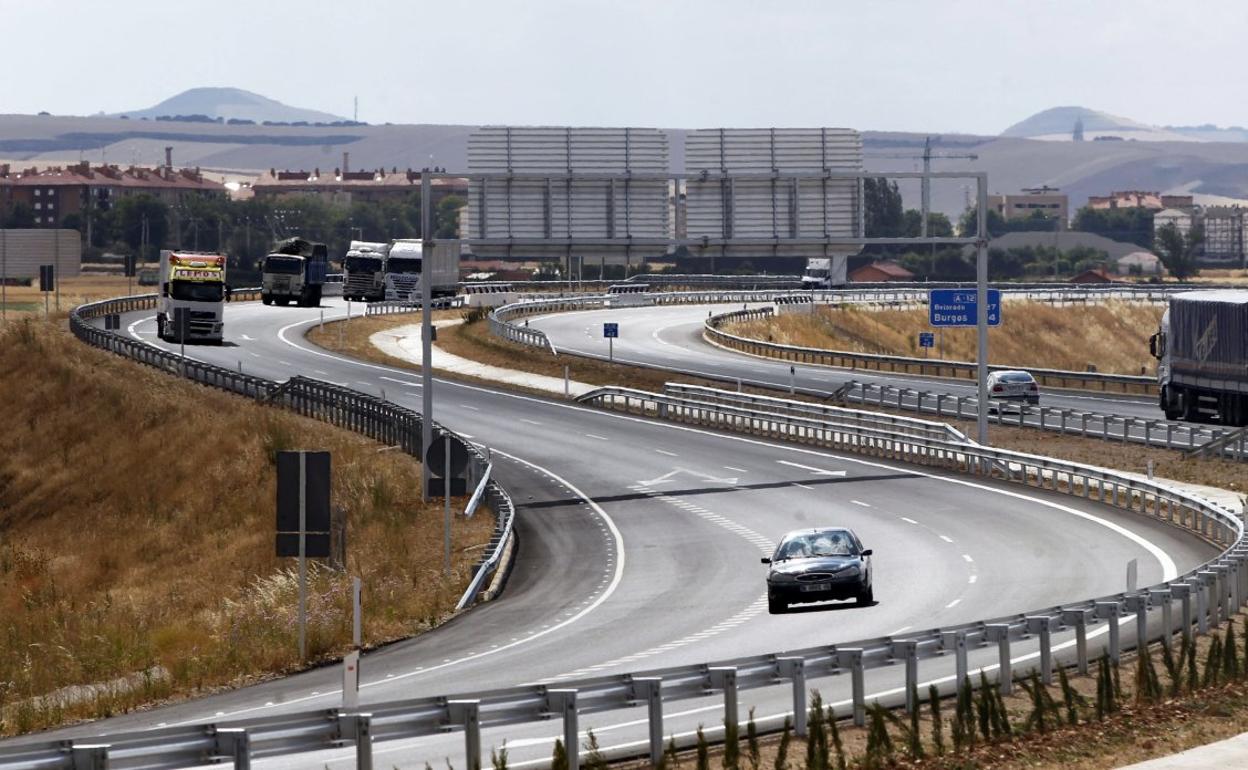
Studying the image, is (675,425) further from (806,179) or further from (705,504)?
(705,504)

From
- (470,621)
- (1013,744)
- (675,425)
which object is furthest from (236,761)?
(675,425)

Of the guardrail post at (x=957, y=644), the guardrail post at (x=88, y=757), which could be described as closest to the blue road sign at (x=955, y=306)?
the guardrail post at (x=957, y=644)

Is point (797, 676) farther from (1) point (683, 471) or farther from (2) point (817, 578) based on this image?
(1) point (683, 471)

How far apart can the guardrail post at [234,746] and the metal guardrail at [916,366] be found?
69.9 meters

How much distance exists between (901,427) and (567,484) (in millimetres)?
13805

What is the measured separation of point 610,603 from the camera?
34.0m

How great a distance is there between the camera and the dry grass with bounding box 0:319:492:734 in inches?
1171

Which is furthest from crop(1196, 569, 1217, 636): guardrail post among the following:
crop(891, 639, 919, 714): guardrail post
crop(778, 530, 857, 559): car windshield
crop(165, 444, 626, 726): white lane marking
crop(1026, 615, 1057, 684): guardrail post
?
crop(165, 444, 626, 726): white lane marking

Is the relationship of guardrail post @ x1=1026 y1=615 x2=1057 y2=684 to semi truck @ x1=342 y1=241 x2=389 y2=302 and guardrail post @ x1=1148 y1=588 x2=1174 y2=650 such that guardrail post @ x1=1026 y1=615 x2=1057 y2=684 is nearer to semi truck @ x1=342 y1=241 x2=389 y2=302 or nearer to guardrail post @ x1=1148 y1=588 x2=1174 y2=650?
guardrail post @ x1=1148 y1=588 x2=1174 y2=650

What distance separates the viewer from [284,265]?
118938 millimetres

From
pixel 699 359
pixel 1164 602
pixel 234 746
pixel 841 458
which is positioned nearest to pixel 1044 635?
pixel 1164 602

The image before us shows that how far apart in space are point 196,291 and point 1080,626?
71.1 m

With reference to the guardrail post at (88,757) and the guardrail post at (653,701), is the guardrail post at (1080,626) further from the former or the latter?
the guardrail post at (88,757)

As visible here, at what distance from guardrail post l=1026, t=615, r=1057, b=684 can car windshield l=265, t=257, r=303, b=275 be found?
98.0 meters
